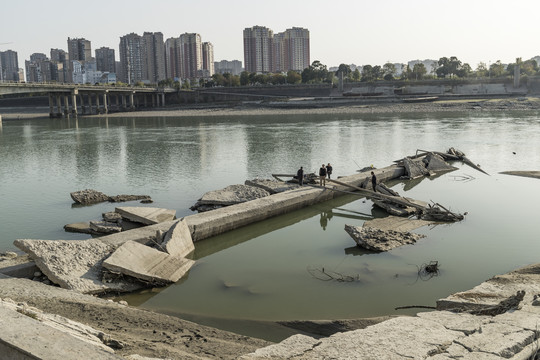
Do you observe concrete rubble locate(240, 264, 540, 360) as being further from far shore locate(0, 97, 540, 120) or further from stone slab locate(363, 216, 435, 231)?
far shore locate(0, 97, 540, 120)

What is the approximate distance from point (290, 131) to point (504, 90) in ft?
267

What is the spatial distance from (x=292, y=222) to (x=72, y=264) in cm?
921

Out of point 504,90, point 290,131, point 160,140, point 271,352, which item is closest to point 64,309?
point 271,352

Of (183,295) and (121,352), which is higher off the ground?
(121,352)

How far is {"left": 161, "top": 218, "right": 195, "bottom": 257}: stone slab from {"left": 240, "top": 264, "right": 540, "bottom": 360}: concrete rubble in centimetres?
656

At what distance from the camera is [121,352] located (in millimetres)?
7797

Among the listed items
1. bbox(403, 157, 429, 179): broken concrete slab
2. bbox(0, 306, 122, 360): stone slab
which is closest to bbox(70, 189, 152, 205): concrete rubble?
bbox(403, 157, 429, 179): broken concrete slab

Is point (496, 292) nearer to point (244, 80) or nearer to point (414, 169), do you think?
point (414, 169)

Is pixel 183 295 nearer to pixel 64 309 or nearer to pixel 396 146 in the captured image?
pixel 64 309

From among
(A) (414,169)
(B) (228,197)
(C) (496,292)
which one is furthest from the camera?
(A) (414,169)

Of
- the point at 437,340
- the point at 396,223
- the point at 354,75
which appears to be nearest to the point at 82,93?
the point at 354,75

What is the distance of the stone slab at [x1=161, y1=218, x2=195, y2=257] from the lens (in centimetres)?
1414

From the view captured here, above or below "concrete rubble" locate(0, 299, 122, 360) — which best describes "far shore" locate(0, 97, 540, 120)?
above

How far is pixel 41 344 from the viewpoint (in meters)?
6.77
